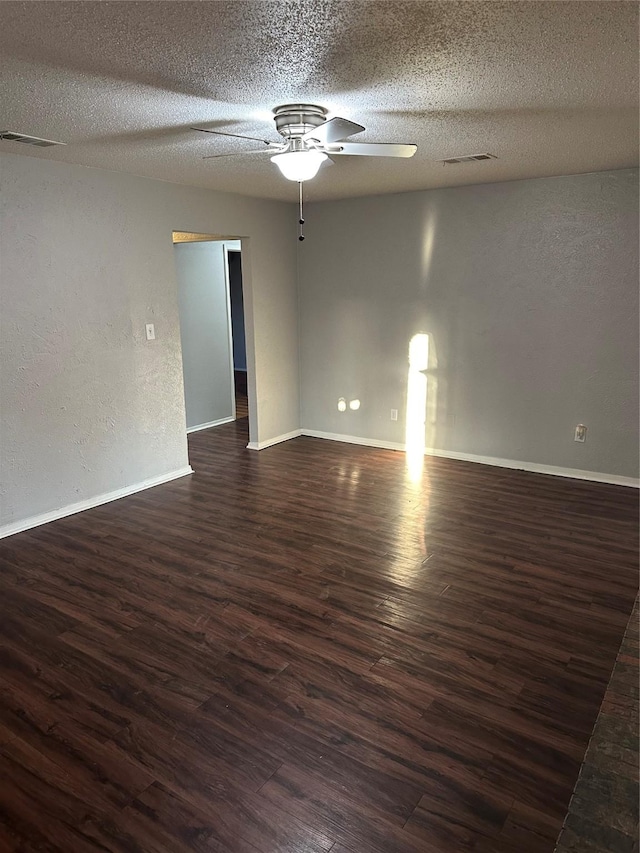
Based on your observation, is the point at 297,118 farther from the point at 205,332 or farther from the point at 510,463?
the point at 205,332

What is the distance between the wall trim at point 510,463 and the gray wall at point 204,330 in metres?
1.41

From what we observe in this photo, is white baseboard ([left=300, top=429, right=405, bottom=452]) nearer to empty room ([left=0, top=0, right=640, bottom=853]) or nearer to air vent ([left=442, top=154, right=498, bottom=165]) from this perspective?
empty room ([left=0, top=0, right=640, bottom=853])

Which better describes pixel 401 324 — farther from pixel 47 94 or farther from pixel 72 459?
pixel 47 94

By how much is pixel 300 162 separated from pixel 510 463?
3299 millimetres

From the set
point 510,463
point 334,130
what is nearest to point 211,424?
point 510,463

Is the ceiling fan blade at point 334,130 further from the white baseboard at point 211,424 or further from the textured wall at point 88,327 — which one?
the white baseboard at point 211,424

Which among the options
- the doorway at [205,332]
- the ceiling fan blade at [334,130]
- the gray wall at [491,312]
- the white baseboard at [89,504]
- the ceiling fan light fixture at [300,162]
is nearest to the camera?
the ceiling fan blade at [334,130]

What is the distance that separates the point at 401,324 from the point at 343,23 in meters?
3.73

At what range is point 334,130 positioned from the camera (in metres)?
2.37

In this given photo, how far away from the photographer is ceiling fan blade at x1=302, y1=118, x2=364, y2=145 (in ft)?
7.47

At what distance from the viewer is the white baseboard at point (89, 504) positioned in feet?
12.5

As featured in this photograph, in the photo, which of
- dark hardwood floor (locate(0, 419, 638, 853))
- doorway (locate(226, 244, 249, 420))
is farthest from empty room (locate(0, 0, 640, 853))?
doorway (locate(226, 244, 249, 420))

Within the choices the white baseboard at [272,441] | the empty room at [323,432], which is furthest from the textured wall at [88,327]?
the white baseboard at [272,441]

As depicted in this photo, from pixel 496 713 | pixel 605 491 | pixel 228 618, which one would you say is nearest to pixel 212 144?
pixel 228 618
